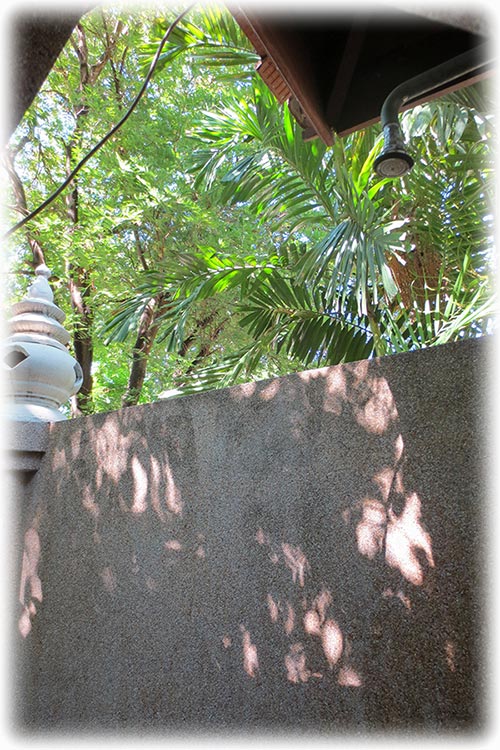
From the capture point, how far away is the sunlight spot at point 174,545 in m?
2.57

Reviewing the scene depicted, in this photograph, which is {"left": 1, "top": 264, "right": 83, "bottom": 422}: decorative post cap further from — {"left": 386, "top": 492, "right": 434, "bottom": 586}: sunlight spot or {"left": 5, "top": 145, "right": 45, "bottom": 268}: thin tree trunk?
{"left": 5, "top": 145, "right": 45, "bottom": 268}: thin tree trunk

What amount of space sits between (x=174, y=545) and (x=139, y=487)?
33cm

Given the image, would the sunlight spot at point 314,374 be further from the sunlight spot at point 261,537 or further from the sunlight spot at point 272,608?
the sunlight spot at point 272,608

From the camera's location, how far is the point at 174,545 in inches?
102

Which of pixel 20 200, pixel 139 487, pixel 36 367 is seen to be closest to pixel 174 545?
pixel 139 487

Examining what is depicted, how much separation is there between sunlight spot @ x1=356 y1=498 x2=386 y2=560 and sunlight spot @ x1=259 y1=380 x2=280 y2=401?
59 centimetres

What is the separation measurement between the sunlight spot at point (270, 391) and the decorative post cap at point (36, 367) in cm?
138

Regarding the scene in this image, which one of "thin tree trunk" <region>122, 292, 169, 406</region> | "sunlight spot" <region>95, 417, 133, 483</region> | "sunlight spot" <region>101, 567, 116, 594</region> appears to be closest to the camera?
"sunlight spot" <region>101, 567, 116, 594</region>

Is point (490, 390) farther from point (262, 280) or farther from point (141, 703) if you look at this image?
point (262, 280)

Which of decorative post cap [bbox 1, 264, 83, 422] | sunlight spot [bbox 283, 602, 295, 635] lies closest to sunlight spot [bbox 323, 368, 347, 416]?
sunlight spot [bbox 283, 602, 295, 635]

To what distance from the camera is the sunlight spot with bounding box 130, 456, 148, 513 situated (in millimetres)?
2725

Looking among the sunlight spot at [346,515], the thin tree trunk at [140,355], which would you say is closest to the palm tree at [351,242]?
the sunlight spot at [346,515]

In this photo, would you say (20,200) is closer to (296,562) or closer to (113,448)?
(113,448)

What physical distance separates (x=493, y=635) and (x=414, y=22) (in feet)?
7.95
